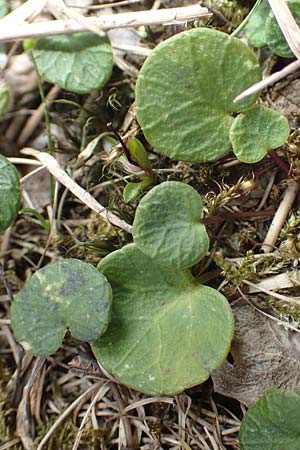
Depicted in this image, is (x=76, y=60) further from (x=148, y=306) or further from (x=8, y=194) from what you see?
(x=148, y=306)

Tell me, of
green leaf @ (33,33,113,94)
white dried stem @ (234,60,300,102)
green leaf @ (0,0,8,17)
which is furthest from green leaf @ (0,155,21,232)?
white dried stem @ (234,60,300,102)

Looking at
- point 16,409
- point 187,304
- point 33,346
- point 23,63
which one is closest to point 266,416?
point 187,304

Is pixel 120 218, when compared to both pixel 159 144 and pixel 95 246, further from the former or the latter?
pixel 159 144

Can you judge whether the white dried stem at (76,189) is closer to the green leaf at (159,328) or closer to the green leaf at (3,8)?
the green leaf at (159,328)

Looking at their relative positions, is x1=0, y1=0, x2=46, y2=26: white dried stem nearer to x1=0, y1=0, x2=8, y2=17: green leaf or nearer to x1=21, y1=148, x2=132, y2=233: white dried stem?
x1=0, y1=0, x2=8, y2=17: green leaf

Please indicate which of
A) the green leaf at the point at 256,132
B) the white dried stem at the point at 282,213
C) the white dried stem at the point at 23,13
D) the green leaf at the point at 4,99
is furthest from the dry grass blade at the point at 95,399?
the white dried stem at the point at 23,13

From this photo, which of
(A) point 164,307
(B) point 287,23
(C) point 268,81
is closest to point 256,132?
(C) point 268,81
